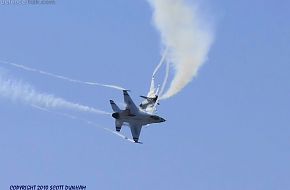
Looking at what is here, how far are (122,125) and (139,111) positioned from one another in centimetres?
341

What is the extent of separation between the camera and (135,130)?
158 metres

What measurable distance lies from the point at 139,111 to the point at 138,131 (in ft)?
13.7

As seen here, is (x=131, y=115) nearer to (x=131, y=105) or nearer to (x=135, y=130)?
(x=131, y=105)

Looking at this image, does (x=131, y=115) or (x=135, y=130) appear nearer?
(x=131, y=115)

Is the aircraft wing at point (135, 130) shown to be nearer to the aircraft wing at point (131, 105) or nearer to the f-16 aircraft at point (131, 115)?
the f-16 aircraft at point (131, 115)

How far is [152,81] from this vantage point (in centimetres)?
15575

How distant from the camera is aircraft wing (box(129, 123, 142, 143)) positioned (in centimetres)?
15688

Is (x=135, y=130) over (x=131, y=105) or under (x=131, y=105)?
under

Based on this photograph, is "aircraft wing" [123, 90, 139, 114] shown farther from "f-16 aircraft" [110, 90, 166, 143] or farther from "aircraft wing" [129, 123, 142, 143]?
"aircraft wing" [129, 123, 142, 143]

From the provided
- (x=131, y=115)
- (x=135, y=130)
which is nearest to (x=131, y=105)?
(x=131, y=115)

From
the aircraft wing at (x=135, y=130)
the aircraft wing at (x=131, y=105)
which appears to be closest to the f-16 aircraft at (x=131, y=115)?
the aircraft wing at (x=131, y=105)

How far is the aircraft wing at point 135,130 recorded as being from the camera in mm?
156875

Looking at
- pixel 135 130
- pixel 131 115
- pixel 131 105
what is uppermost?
pixel 131 105

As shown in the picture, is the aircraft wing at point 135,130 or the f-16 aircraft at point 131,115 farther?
the aircraft wing at point 135,130
